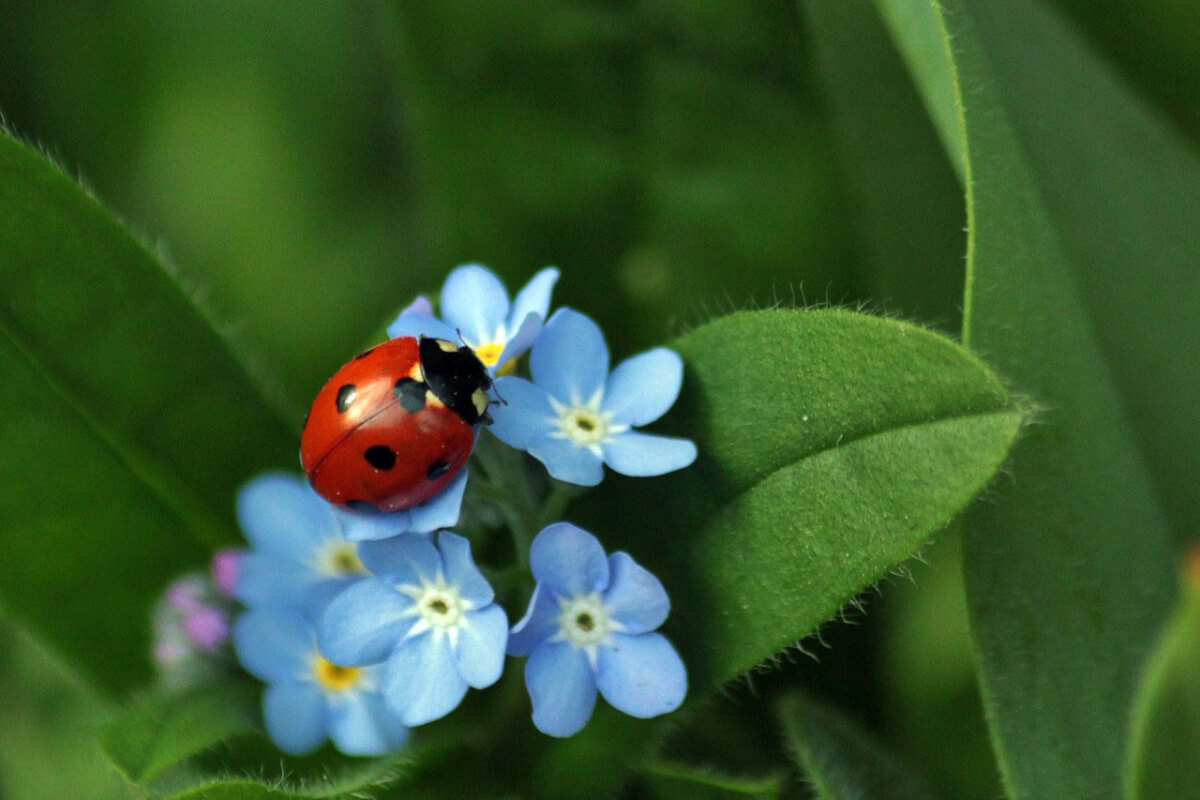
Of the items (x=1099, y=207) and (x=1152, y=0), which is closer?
(x=1099, y=207)

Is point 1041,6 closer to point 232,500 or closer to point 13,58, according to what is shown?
point 232,500

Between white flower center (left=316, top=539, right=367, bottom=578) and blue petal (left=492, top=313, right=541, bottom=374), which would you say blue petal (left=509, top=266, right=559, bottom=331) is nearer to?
blue petal (left=492, top=313, right=541, bottom=374)

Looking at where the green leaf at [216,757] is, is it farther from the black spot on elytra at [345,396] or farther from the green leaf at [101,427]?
the black spot on elytra at [345,396]

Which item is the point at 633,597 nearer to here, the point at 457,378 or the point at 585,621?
the point at 585,621

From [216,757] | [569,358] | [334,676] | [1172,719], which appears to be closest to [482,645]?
[569,358]

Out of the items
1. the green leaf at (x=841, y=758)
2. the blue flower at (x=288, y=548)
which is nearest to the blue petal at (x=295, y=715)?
the blue flower at (x=288, y=548)

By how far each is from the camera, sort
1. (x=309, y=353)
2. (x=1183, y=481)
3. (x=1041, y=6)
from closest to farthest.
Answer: (x=1183, y=481)
(x=1041, y=6)
(x=309, y=353)

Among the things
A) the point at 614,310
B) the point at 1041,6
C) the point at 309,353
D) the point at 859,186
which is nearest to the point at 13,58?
the point at 309,353
